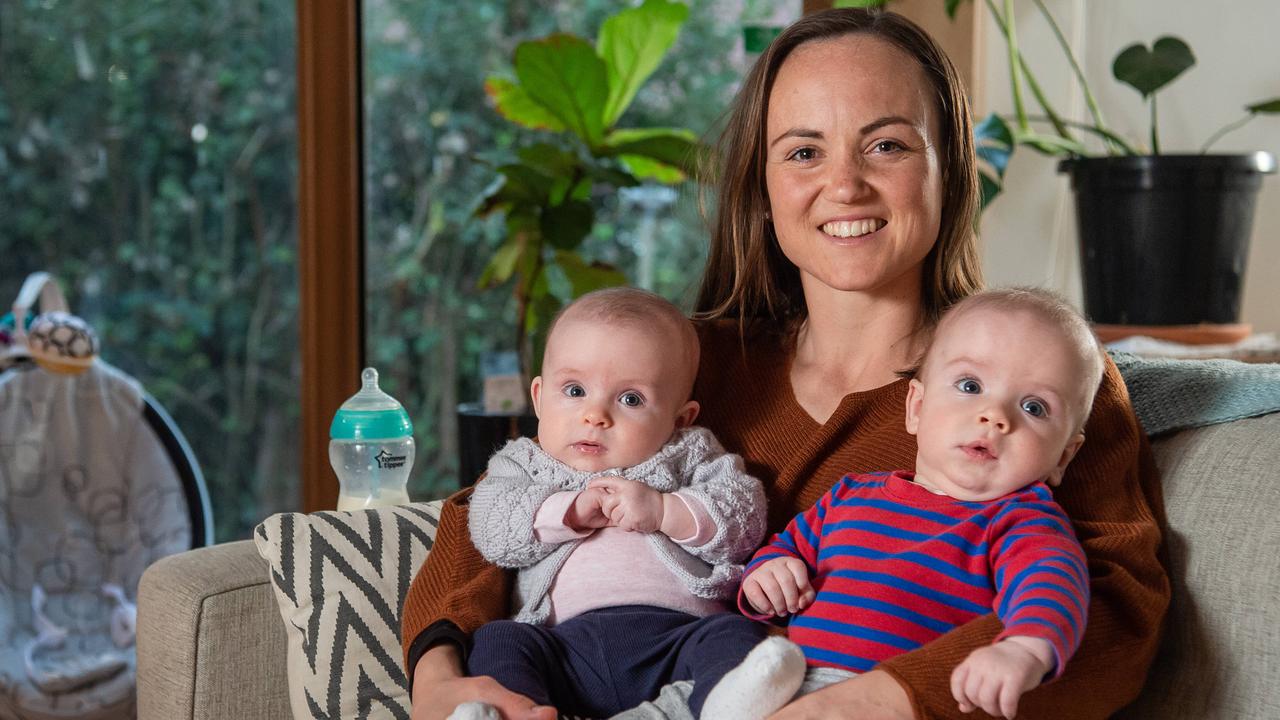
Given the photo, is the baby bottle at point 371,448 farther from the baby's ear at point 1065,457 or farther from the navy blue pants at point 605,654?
the baby's ear at point 1065,457

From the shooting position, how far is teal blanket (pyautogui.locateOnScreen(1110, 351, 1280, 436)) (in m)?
1.44

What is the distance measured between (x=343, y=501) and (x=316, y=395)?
1.41 m

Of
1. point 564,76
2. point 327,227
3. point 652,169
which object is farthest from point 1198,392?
point 327,227

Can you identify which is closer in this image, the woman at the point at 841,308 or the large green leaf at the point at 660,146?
the woman at the point at 841,308

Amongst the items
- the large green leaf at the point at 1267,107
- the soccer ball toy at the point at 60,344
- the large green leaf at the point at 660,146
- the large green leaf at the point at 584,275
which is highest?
the large green leaf at the point at 1267,107

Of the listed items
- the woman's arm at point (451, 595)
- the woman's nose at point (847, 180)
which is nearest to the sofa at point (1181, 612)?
the woman's arm at point (451, 595)

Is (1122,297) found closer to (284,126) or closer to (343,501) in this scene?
(343,501)

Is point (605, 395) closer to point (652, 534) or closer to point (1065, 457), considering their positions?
point (652, 534)

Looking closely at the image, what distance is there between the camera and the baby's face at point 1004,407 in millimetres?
1269

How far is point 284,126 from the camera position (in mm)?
3350

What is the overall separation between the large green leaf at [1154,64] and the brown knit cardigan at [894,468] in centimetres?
140

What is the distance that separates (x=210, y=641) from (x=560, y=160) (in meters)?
1.72

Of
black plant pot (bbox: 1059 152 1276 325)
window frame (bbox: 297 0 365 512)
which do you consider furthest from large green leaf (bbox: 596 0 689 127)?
black plant pot (bbox: 1059 152 1276 325)

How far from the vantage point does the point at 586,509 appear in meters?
1.41
